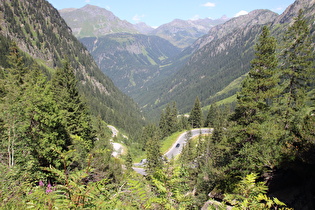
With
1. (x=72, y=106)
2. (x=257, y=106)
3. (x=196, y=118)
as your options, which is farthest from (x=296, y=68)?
(x=196, y=118)

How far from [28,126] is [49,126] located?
191cm

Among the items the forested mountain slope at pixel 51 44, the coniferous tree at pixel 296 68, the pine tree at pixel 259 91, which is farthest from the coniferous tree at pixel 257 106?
the forested mountain slope at pixel 51 44

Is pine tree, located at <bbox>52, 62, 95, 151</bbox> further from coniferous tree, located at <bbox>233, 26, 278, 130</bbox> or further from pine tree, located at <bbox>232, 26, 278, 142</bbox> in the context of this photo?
coniferous tree, located at <bbox>233, 26, 278, 130</bbox>

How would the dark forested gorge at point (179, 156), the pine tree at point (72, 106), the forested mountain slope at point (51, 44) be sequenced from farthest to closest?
the forested mountain slope at point (51, 44), the pine tree at point (72, 106), the dark forested gorge at point (179, 156)

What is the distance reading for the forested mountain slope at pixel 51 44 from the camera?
357 ft

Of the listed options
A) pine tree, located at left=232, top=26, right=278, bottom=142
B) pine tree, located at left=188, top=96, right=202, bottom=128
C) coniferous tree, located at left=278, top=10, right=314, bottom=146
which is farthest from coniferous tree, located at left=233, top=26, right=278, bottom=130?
pine tree, located at left=188, top=96, right=202, bottom=128

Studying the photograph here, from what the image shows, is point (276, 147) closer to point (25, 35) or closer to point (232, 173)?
point (232, 173)

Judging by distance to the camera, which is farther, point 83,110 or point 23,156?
point 83,110

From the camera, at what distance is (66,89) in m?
25.1

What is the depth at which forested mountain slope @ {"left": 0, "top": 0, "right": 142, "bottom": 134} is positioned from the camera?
108812mm

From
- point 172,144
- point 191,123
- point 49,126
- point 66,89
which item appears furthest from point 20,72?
point 191,123

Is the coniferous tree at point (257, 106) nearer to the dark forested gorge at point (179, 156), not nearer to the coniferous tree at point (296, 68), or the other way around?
the dark forested gorge at point (179, 156)

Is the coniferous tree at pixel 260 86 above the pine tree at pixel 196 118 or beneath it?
above

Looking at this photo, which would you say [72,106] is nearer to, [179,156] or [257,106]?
[179,156]
